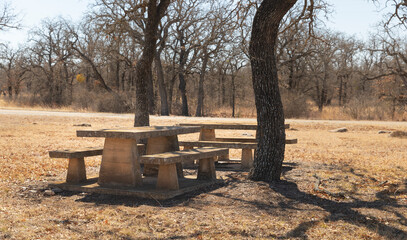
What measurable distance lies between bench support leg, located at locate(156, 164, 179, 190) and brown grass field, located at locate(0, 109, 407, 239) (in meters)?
0.24

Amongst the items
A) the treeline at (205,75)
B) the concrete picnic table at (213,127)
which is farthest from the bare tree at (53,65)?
the concrete picnic table at (213,127)

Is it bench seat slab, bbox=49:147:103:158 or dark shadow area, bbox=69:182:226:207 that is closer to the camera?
dark shadow area, bbox=69:182:226:207

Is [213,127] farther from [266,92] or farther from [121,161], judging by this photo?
[121,161]

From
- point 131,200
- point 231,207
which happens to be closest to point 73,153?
point 131,200

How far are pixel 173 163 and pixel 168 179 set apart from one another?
0.25 metres

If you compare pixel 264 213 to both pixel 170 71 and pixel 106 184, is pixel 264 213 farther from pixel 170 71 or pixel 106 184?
pixel 170 71

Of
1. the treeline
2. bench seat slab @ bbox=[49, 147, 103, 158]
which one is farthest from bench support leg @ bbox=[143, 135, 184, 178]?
the treeline

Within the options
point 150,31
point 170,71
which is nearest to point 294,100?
point 170,71

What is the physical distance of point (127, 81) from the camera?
4369 cm

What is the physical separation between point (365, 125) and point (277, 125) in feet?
48.3

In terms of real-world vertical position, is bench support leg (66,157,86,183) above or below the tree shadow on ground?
above

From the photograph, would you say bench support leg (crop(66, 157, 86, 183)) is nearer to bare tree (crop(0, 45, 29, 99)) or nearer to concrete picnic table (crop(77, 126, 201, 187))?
concrete picnic table (crop(77, 126, 201, 187))

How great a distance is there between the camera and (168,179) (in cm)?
655

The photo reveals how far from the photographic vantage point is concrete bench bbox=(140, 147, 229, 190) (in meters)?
6.16
